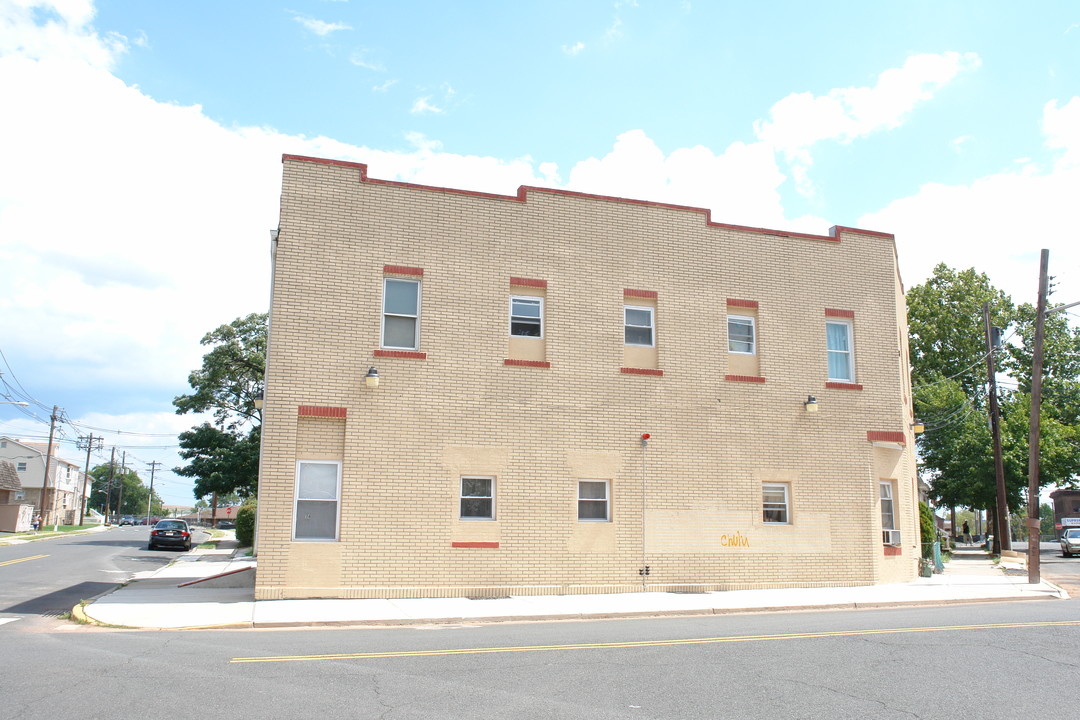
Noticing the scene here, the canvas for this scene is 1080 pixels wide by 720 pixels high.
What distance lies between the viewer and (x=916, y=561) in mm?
20125

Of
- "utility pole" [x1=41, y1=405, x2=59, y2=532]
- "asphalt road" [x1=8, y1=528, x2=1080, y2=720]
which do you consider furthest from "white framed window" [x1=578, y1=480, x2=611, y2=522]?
"utility pole" [x1=41, y1=405, x2=59, y2=532]

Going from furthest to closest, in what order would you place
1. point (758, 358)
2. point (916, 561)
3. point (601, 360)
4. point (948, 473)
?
point (948, 473), point (916, 561), point (758, 358), point (601, 360)

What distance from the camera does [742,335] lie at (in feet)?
61.0

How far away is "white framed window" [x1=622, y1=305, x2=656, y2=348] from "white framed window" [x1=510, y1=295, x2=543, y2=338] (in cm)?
190

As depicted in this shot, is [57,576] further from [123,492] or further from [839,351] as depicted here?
[123,492]

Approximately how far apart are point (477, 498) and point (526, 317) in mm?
3787

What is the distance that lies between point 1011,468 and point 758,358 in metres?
30.5

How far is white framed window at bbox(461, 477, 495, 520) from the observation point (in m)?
16.0

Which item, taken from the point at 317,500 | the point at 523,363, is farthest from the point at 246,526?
the point at 523,363

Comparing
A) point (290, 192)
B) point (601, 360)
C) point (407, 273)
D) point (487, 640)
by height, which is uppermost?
point (290, 192)

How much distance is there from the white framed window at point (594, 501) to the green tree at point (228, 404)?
24484mm

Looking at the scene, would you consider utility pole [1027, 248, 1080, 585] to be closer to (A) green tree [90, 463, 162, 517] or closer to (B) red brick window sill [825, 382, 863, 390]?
(B) red brick window sill [825, 382, 863, 390]

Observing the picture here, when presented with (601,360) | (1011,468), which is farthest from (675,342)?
(1011,468)

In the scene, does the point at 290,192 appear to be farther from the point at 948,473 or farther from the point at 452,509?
the point at 948,473
